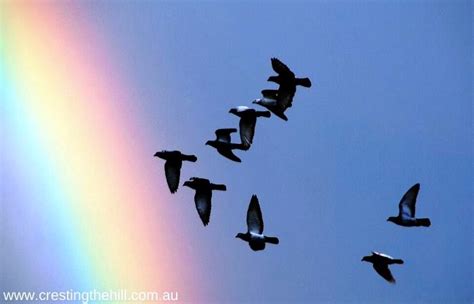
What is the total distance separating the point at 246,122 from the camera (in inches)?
1179

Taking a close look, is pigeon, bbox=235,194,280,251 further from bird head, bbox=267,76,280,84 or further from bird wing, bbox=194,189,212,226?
bird head, bbox=267,76,280,84

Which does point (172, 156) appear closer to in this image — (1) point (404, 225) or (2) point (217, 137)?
(2) point (217, 137)

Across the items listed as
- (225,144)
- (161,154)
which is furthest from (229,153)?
(161,154)

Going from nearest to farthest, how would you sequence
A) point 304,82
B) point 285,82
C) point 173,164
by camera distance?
point 304,82, point 285,82, point 173,164

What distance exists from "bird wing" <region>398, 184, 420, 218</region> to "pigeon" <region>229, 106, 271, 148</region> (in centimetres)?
423

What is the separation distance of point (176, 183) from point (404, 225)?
19.1 ft

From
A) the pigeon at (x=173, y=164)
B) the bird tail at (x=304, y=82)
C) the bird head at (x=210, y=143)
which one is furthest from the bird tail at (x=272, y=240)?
the bird tail at (x=304, y=82)

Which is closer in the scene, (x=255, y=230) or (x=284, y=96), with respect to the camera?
(x=284, y=96)

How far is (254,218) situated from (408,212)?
394 centimetres

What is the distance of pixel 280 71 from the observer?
28.2m

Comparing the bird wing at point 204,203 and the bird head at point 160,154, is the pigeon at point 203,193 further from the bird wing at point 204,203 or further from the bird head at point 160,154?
the bird head at point 160,154

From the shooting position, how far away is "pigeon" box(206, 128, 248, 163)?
98.4ft

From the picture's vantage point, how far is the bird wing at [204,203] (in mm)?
29672

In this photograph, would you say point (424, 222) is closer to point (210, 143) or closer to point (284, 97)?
point (284, 97)
